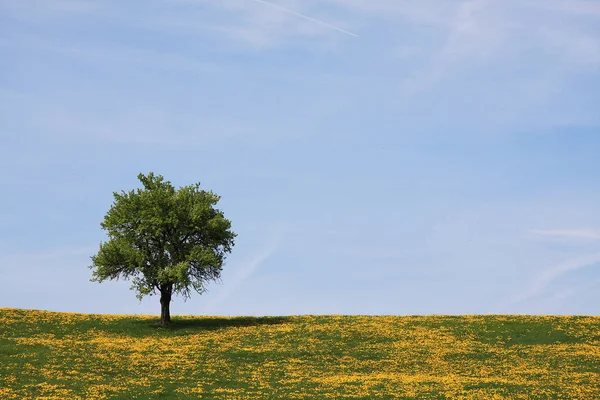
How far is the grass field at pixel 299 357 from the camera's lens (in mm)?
45156

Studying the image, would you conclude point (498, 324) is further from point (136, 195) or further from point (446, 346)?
point (136, 195)

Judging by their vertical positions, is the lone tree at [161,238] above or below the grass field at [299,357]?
above

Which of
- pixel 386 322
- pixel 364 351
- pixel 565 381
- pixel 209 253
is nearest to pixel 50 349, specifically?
pixel 209 253

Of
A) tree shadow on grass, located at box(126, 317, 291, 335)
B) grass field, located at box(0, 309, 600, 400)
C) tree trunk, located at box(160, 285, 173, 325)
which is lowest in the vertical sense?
grass field, located at box(0, 309, 600, 400)

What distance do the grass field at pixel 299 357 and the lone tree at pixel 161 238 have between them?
5186 mm

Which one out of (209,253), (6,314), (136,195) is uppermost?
(136,195)

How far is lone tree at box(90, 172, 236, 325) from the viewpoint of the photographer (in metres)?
71.8

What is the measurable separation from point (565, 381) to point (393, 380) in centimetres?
1218

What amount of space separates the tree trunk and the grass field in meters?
1.46

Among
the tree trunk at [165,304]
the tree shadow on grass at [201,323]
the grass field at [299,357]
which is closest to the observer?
the grass field at [299,357]

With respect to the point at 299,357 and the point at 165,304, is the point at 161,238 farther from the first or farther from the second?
the point at 299,357

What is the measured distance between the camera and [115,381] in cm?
4772

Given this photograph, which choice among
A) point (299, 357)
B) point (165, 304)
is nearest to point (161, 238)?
point (165, 304)

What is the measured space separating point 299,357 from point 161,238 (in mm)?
23980
